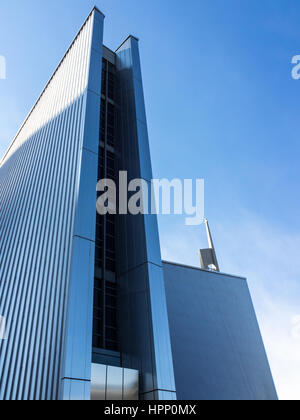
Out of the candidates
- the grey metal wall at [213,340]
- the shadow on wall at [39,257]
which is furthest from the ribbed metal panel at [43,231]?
the grey metal wall at [213,340]

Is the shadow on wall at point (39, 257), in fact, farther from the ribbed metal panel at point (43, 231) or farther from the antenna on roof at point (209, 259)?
the antenna on roof at point (209, 259)

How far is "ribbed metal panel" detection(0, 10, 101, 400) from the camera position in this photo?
11.5 meters

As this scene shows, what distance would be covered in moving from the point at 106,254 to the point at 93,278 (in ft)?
15.4

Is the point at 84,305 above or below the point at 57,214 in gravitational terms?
below

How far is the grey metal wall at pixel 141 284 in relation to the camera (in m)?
13.1

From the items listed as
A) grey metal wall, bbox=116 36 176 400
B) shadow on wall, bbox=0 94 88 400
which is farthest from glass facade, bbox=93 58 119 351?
shadow on wall, bbox=0 94 88 400

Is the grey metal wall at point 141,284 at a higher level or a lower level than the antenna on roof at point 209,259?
lower

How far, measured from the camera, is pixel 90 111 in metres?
17.2

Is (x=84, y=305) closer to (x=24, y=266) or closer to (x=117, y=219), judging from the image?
(x=24, y=266)

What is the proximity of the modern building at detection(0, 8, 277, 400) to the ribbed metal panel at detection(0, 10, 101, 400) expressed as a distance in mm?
67

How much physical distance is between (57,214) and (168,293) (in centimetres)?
1526

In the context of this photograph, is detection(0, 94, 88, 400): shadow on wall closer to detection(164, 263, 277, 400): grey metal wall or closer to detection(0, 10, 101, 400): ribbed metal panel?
detection(0, 10, 101, 400): ribbed metal panel

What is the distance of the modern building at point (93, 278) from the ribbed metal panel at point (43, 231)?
0.07m
